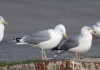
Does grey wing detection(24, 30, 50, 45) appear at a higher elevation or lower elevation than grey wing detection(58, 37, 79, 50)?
higher

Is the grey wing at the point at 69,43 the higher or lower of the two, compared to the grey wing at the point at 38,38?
lower

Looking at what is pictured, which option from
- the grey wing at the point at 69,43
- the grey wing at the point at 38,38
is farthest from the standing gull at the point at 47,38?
the grey wing at the point at 69,43

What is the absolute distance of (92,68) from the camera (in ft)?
28.8

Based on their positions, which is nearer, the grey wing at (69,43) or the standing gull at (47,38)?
the standing gull at (47,38)

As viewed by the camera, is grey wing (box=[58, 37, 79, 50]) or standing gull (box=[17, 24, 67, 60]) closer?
standing gull (box=[17, 24, 67, 60])

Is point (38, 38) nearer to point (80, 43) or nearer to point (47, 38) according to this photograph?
point (47, 38)

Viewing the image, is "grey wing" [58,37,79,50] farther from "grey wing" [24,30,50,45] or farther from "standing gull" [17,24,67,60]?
"grey wing" [24,30,50,45]

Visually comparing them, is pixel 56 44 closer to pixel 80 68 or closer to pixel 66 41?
pixel 66 41

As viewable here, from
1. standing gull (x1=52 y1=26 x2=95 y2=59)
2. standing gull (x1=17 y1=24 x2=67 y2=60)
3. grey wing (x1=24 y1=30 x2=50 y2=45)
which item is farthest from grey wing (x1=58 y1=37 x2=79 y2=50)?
grey wing (x1=24 y1=30 x2=50 y2=45)

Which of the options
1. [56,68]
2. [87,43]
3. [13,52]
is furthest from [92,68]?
[13,52]

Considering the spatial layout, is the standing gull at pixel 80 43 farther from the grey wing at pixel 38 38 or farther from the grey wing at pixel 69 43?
the grey wing at pixel 38 38

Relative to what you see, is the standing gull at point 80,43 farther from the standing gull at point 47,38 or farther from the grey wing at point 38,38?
the grey wing at point 38,38

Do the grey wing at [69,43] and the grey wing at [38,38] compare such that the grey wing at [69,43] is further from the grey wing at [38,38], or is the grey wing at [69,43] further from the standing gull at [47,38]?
the grey wing at [38,38]

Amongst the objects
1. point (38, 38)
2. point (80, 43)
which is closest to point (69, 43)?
point (80, 43)
